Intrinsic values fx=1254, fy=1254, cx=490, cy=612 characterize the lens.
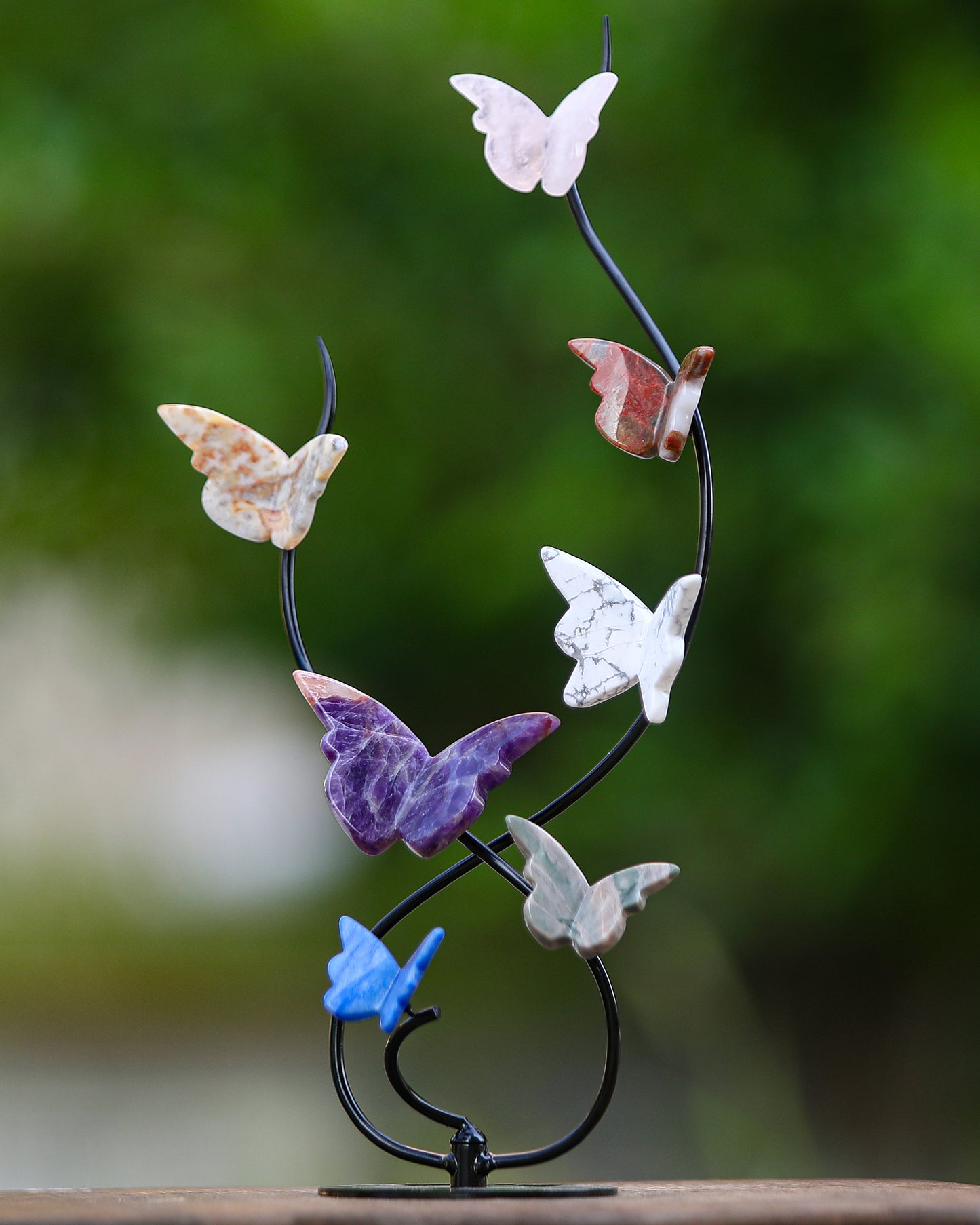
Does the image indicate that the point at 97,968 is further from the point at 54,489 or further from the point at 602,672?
the point at 602,672

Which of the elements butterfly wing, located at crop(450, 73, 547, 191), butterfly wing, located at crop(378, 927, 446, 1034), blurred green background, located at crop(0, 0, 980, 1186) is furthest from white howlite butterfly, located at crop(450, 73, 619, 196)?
blurred green background, located at crop(0, 0, 980, 1186)

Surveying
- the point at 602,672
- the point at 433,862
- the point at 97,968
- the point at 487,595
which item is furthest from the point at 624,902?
the point at 97,968

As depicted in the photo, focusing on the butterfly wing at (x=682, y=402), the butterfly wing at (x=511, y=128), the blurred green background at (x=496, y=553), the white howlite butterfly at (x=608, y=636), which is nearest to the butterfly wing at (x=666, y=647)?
the white howlite butterfly at (x=608, y=636)

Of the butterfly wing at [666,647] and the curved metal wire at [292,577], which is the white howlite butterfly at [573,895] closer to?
the butterfly wing at [666,647]

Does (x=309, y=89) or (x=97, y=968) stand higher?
(x=309, y=89)

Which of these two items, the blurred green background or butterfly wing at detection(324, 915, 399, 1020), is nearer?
butterfly wing at detection(324, 915, 399, 1020)

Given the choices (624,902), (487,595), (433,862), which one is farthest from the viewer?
(433,862)

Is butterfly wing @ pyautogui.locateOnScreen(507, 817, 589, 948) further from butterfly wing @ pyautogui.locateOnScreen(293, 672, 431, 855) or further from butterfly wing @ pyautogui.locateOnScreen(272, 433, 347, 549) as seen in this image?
butterfly wing @ pyautogui.locateOnScreen(272, 433, 347, 549)
